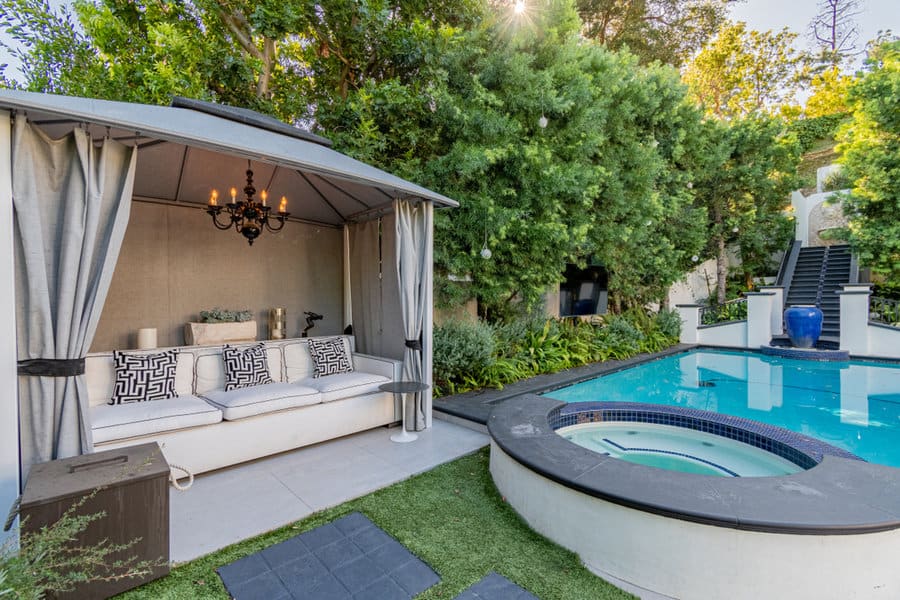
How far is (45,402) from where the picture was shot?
2.59 meters

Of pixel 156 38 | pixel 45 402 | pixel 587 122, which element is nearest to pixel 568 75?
pixel 587 122

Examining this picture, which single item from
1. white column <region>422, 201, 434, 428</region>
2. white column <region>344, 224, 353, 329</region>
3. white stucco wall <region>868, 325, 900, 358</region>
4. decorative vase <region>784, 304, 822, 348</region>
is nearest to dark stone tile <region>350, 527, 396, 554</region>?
white column <region>422, 201, 434, 428</region>

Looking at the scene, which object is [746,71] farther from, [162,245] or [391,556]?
[391,556]

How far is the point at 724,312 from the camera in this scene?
481 inches

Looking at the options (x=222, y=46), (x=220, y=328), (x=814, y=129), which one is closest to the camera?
(x=220, y=328)

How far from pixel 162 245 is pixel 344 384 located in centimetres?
316

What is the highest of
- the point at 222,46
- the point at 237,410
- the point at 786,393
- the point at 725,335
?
the point at 222,46

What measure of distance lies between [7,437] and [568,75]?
7.83 metres

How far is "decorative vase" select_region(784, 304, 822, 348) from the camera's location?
9.42 meters

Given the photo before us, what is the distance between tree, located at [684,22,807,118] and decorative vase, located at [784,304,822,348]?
11.6 meters

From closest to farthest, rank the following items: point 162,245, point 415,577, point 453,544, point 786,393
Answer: point 415,577 < point 453,544 < point 162,245 < point 786,393

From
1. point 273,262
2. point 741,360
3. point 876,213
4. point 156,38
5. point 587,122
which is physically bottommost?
point 741,360

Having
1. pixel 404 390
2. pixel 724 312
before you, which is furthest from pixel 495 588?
pixel 724 312

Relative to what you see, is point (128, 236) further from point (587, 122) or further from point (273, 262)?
point (587, 122)
